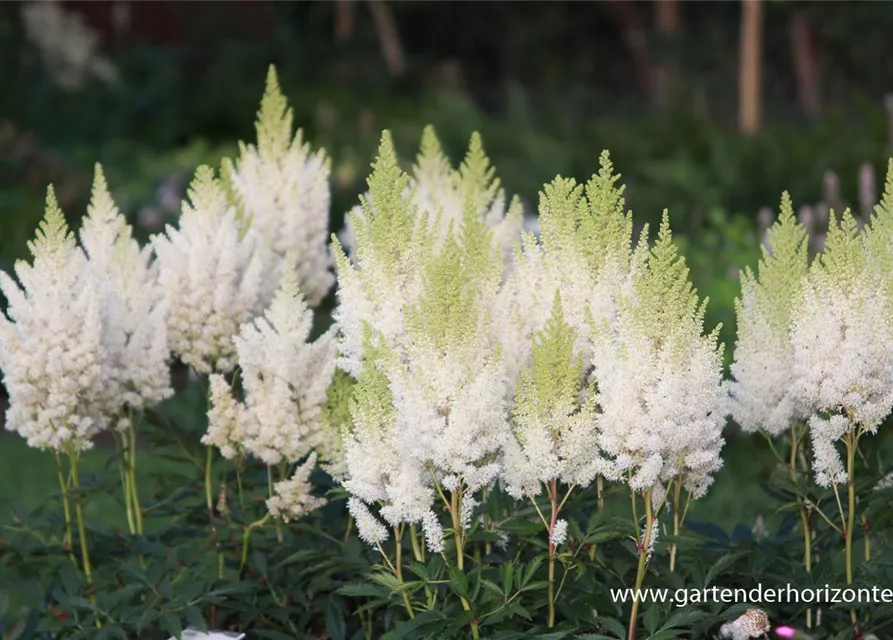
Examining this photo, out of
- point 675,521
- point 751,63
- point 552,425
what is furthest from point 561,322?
point 751,63

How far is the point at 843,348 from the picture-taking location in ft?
12.0

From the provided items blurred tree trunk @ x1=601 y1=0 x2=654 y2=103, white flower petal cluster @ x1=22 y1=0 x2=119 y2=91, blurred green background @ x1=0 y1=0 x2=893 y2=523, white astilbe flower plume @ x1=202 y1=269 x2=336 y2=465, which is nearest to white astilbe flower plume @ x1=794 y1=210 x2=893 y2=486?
white astilbe flower plume @ x1=202 y1=269 x2=336 y2=465

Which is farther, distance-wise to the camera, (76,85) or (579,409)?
(76,85)

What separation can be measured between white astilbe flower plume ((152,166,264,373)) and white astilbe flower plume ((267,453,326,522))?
554 millimetres

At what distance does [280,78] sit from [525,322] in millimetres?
16851

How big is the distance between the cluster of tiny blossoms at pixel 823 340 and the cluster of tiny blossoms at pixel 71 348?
1695 millimetres

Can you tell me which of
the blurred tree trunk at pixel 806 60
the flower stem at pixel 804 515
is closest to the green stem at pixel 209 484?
the flower stem at pixel 804 515

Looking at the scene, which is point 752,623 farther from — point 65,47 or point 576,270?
point 65,47

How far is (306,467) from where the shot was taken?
159 inches

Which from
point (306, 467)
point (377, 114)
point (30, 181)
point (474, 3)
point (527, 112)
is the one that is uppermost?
point (474, 3)

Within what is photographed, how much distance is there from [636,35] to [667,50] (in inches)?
59.0

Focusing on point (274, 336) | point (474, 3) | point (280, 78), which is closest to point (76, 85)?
point (280, 78)

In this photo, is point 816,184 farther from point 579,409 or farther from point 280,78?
point 280,78

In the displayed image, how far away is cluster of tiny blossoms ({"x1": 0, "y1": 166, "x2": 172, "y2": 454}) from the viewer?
405 cm
